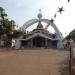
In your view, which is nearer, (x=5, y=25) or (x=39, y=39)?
(x=5, y=25)

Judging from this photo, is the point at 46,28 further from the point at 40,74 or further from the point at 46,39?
the point at 40,74

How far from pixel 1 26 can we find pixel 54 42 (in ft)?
51.3

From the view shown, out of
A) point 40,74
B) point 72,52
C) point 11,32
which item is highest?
point 11,32

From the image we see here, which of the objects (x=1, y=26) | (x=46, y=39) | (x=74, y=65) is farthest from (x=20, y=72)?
(x=46, y=39)

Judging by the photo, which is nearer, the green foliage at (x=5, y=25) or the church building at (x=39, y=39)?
the green foliage at (x=5, y=25)

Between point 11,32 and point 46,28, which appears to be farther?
point 46,28

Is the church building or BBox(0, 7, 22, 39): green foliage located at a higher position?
BBox(0, 7, 22, 39): green foliage

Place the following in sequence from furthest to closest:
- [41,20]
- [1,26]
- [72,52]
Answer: [41,20], [1,26], [72,52]

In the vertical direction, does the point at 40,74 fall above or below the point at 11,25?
below

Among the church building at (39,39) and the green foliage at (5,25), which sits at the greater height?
the green foliage at (5,25)

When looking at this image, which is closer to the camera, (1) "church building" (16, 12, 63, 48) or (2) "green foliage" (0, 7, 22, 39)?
(2) "green foliage" (0, 7, 22, 39)

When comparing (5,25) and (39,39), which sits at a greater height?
(5,25)

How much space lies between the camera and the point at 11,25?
178ft

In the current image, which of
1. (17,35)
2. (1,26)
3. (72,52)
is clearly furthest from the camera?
(17,35)
